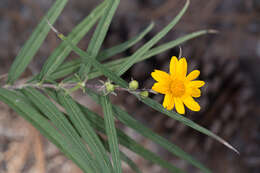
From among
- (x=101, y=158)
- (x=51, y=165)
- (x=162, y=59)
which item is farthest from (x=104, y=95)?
(x=162, y=59)

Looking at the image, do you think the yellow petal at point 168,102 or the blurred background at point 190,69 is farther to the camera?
the blurred background at point 190,69

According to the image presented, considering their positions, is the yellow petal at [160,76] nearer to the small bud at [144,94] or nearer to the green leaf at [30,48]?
the small bud at [144,94]

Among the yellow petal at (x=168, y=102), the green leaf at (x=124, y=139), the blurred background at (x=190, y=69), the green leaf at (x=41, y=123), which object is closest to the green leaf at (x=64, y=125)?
the green leaf at (x=41, y=123)

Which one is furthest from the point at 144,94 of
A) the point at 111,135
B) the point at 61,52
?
Result: the point at 61,52

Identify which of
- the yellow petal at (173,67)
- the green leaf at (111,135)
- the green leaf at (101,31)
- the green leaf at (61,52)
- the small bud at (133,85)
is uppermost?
the green leaf at (61,52)

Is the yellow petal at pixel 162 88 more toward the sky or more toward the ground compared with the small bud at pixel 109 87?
more toward the ground

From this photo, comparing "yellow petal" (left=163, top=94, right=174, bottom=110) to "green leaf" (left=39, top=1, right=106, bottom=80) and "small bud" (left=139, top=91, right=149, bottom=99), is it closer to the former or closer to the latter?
"small bud" (left=139, top=91, right=149, bottom=99)

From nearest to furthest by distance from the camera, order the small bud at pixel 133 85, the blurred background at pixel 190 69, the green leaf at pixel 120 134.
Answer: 1. the small bud at pixel 133 85
2. the green leaf at pixel 120 134
3. the blurred background at pixel 190 69
